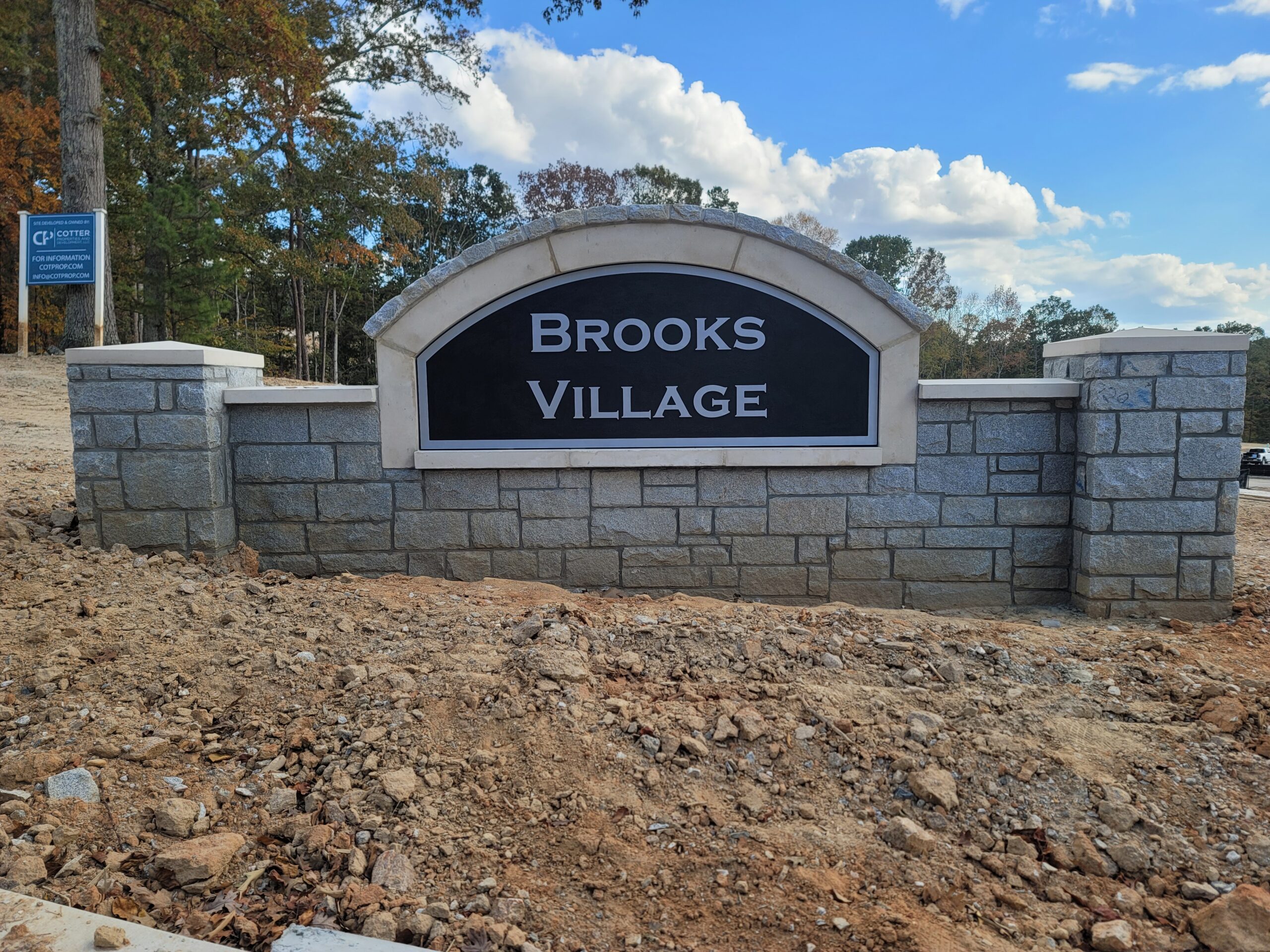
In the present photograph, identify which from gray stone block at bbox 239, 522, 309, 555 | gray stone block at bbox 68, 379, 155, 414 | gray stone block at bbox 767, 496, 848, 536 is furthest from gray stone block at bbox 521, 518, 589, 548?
gray stone block at bbox 68, 379, 155, 414

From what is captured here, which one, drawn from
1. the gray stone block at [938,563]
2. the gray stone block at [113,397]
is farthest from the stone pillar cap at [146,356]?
the gray stone block at [938,563]

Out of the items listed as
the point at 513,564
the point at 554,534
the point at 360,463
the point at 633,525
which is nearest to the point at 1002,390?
the point at 633,525

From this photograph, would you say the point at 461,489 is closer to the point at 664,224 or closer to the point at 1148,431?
the point at 664,224

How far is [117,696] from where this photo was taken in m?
3.30

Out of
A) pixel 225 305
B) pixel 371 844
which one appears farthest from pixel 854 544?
pixel 225 305

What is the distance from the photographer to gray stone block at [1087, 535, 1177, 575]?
5.31 metres

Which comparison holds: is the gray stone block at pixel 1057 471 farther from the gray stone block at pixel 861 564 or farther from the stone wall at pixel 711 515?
the gray stone block at pixel 861 564

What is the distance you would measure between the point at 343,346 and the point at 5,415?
972 inches

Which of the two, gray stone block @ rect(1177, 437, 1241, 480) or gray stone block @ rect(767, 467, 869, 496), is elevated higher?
gray stone block @ rect(1177, 437, 1241, 480)

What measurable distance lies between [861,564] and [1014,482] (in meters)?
1.17

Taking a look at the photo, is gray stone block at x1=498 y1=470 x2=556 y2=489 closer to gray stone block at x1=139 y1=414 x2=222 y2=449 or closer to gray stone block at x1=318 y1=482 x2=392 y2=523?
gray stone block at x1=318 y1=482 x2=392 y2=523

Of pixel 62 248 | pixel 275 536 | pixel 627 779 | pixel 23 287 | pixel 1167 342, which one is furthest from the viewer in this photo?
pixel 23 287

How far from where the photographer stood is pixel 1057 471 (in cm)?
551

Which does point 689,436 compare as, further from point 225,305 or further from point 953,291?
point 953,291
